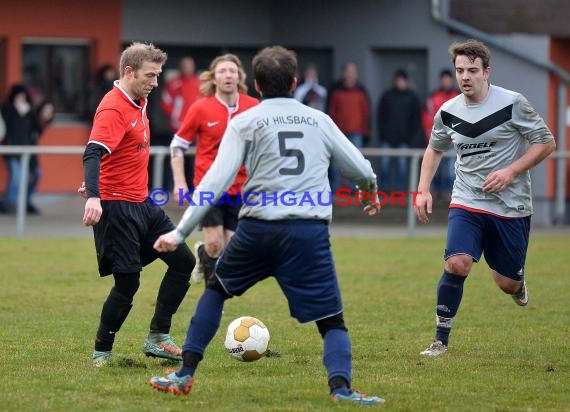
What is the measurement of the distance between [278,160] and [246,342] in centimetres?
176

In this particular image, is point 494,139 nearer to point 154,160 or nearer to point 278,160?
point 278,160

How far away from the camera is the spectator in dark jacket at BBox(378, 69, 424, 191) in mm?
20688

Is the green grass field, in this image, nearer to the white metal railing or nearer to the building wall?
the white metal railing

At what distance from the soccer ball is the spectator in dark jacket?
12715 mm

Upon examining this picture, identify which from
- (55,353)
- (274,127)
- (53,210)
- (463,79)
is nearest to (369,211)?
(274,127)

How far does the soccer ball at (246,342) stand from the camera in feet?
26.9

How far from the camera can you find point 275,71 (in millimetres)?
6820

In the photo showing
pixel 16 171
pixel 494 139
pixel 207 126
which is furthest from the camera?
pixel 16 171

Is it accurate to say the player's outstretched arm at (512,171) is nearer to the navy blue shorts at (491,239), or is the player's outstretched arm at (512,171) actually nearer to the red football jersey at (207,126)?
the navy blue shorts at (491,239)

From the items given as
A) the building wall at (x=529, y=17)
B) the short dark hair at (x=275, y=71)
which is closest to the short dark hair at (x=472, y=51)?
the short dark hair at (x=275, y=71)

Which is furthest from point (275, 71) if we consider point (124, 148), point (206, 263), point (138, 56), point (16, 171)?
point (16, 171)

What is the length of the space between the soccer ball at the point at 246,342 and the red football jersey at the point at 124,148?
1069 mm

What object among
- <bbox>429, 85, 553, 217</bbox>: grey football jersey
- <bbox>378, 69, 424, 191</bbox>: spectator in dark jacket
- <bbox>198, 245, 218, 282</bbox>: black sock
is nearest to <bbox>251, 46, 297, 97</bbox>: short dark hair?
<bbox>429, 85, 553, 217</bbox>: grey football jersey

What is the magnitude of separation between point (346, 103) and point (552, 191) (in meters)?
3.63
